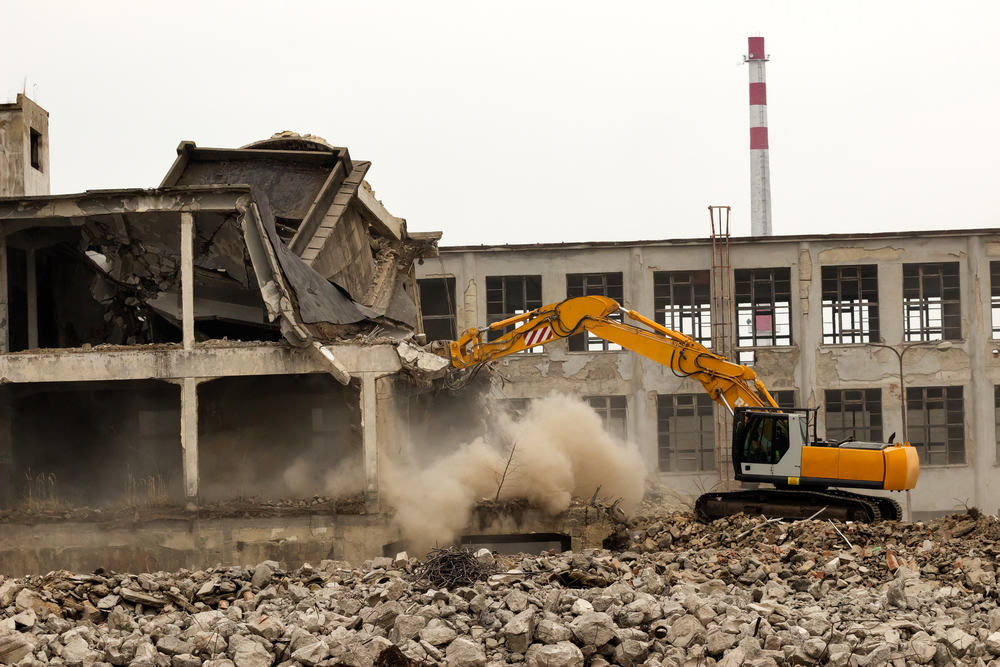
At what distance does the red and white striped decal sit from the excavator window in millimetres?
3459

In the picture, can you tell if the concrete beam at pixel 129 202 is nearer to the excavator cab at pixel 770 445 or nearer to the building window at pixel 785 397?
the excavator cab at pixel 770 445

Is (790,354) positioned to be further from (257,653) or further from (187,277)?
(257,653)

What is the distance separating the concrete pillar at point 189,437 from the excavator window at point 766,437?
27.2ft

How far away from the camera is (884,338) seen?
23.7 metres

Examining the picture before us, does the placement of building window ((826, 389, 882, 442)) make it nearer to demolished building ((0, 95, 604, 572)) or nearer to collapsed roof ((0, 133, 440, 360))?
collapsed roof ((0, 133, 440, 360))

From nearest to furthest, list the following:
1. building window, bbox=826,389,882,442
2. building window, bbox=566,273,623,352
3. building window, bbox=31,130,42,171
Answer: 1. building window, bbox=31,130,42,171
2. building window, bbox=826,389,882,442
3. building window, bbox=566,273,623,352

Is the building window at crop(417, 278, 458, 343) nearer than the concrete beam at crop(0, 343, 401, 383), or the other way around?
the concrete beam at crop(0, 343, 401, 383)

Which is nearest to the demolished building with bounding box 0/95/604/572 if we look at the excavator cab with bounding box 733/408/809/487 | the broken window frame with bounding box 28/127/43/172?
the broken window frame with bounding box 28/127/43/172

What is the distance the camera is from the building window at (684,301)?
24.4 m

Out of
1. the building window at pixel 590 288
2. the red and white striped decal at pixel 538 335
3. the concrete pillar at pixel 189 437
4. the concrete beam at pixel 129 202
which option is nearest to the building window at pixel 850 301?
the building window at pixel 590 288

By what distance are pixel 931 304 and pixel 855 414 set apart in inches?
137

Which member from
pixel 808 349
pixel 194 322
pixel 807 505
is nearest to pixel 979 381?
pixel 808 349

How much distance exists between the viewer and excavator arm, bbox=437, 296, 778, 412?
14.7m

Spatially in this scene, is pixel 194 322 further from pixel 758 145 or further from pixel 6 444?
pixel 758 145
